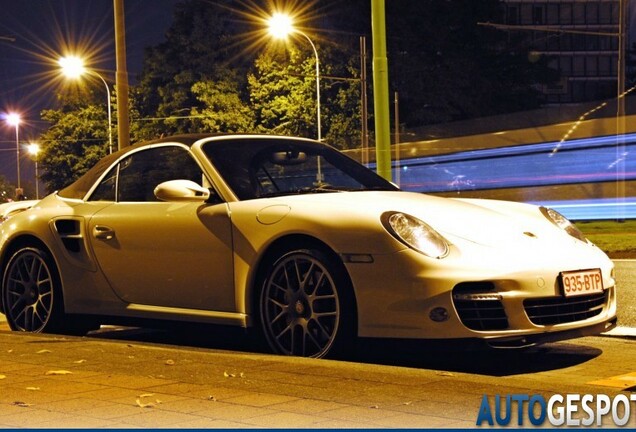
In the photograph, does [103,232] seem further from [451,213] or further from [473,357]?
[473,357]

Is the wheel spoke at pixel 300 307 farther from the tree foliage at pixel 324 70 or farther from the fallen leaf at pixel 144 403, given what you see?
the tree foliage at pixel 324 70

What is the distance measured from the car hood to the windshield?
41 centimetres

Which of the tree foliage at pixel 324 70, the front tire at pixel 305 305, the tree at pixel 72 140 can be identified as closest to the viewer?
the front tire at pixel 305 305

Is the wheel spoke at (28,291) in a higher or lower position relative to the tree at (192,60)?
lower

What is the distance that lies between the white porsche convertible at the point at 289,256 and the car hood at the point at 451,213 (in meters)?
0.01

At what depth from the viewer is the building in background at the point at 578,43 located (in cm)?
12744

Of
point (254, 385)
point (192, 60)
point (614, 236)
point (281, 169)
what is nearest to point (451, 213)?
point (281, 169)

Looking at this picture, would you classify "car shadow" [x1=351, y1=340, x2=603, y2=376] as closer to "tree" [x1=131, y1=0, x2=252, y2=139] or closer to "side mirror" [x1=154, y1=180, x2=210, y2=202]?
"side mirror" [x1=154, y1=180, x2=210, y2=202]

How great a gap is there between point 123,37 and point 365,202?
30.9 ft

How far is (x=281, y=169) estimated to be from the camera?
7.98 metres

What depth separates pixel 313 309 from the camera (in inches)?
271

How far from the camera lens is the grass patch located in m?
20.2

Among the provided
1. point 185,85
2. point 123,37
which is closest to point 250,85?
point 185,85

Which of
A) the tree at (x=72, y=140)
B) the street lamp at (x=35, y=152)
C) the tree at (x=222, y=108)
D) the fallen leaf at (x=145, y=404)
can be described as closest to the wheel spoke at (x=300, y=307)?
the fallen leaf at (x=145, y=404)
